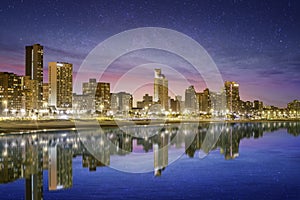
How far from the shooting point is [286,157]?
23.7 metres

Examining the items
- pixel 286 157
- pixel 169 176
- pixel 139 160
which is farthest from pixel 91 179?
pixel 286 157

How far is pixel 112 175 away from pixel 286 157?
43.3 feet

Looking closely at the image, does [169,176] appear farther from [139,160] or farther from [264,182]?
[139,160]

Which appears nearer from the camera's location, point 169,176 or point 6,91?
point 169,176

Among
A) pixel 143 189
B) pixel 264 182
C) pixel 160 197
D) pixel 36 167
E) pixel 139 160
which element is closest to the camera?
pixel 160 197

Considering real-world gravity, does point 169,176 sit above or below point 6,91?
below

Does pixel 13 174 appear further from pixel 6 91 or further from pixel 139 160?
pixel 6 91

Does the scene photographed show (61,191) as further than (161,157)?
No

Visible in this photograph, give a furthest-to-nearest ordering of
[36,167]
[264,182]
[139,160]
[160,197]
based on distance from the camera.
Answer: [139,160], [36,167], [264,182], [160,197]

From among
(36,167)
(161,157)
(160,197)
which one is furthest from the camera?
(161,157)

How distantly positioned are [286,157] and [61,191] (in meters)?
16.4

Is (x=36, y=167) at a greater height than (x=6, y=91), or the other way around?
(x=6, y=91)

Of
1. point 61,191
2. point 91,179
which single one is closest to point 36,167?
point 91,179

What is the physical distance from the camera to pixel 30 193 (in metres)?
12.2
